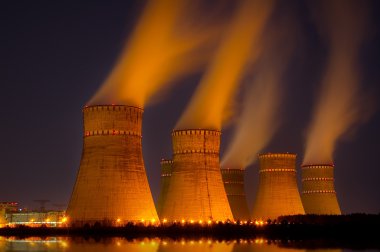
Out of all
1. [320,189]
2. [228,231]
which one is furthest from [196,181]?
[320,189]

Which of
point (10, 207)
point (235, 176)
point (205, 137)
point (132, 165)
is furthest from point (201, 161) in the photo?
point (10, 207)

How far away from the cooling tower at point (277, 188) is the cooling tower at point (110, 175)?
47.7 feet

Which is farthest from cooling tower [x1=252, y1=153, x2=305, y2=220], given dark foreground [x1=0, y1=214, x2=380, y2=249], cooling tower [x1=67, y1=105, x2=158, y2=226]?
cooling tower [x1=67, y1=105, x2=158, y2=226]

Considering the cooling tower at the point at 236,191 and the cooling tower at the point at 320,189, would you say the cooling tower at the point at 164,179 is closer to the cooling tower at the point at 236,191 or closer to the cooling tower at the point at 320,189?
the cooling tower at the point at 236,191

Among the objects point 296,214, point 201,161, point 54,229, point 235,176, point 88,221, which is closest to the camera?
point 88,221

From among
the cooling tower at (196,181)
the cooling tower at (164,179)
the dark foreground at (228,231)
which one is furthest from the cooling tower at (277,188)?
the dark foreground at (228,231)

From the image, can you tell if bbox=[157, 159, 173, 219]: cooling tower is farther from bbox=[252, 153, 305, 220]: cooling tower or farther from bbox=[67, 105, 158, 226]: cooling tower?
bbox=[67, 105, 158, 226]: cooling tower

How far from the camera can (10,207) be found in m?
53.3

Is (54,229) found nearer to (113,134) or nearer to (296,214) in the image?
(113,134)

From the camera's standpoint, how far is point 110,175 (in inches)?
1252

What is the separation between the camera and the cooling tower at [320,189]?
5091 cm

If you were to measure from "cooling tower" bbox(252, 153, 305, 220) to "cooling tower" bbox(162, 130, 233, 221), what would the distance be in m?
8.60

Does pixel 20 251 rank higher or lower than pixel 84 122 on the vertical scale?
lower

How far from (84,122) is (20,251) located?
→ 1171cm
